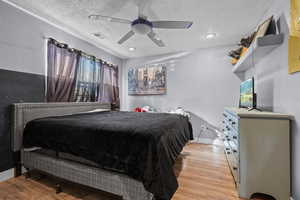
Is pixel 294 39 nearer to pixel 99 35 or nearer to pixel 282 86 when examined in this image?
pixel 282 86

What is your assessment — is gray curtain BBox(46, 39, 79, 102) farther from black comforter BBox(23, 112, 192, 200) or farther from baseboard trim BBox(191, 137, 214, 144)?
baseboard trim BBox(191, 137, 214, 144)

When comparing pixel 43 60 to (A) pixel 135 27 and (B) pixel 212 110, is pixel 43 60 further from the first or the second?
(B) pixel 212 110

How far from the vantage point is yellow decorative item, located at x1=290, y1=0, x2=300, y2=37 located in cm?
126

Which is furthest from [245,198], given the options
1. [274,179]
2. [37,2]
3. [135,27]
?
[37,2]

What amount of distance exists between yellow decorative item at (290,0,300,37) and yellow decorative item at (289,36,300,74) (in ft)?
0.17

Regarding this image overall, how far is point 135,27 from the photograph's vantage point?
1881mm

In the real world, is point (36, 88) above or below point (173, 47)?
below

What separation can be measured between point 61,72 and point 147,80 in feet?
7.43

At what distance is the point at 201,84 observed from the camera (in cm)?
358

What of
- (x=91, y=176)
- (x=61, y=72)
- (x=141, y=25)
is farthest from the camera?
(x=61, y=72)

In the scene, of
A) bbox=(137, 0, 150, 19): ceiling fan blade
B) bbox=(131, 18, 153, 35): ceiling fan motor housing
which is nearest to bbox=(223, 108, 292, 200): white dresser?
bbox=(131, 18, 153, 35): ceiling fan motor housing

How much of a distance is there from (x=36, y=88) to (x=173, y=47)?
10.1 ft

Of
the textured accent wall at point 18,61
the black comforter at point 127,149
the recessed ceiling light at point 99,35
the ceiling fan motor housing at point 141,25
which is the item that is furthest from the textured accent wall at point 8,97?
the ceiling fan motor housing at point 141,25

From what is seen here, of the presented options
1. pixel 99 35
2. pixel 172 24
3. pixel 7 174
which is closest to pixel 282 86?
pixel 172 24
